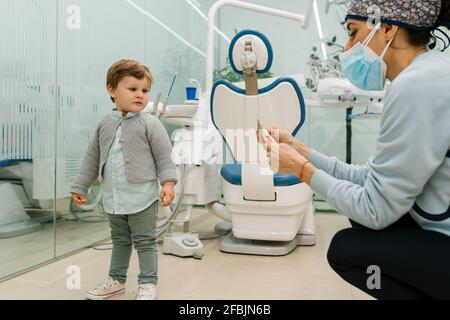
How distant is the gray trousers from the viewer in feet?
5.37

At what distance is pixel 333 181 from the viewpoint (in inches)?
39.2

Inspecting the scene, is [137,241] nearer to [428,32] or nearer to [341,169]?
[341,169]

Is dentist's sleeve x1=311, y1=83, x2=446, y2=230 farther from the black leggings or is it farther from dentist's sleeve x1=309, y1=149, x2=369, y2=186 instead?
dentist's sleeve x1=309, y1=149, x2=369, y2=186

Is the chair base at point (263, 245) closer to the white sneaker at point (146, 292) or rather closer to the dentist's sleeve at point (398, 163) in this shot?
the white sneaker at point (146, 292)

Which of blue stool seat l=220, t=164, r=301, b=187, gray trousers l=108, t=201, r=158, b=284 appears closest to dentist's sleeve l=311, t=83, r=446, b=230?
gray trousers l=108, t=201, r=158, b=284

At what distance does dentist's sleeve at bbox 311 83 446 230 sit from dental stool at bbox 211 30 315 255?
0.96 m

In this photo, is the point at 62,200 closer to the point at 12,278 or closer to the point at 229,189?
the point at 12,278

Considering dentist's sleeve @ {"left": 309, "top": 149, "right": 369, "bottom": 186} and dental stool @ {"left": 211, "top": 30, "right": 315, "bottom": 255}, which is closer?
dentist's sleeve @ {"left": 309, "top": 149, "right": 369, "bottom": 186}

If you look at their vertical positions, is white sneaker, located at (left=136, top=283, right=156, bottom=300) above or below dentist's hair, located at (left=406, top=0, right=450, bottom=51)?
below

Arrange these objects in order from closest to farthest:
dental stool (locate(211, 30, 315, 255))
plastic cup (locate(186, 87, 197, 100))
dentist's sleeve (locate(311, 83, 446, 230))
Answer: dentist's sleeve (locate(311, 83, 446, 230)) < dental stool (locate(211, 30, 315, 255)) < plastic cup (locate(186, 87, 197, 100))

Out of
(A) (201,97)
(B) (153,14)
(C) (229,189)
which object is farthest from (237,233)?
(B) (153,14)

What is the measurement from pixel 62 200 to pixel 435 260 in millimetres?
1839

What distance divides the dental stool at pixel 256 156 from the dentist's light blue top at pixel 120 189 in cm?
55

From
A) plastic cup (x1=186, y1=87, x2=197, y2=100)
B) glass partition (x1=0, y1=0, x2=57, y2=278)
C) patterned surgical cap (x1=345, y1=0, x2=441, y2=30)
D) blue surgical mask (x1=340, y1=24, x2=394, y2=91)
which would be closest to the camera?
patterned surgical cap (x1=345, y1=0, x2=441, y2=30)
